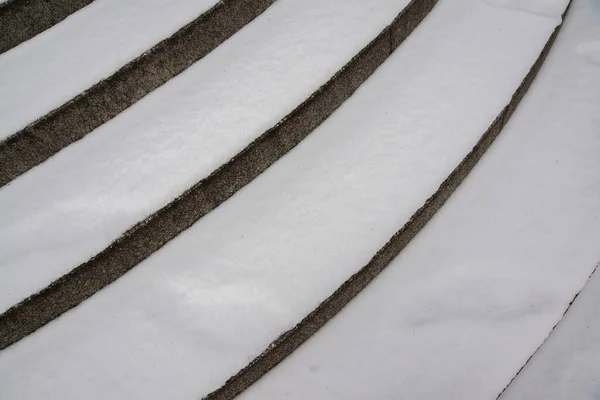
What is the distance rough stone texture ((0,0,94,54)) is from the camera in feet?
8.68

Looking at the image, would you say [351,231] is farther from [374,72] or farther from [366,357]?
[374,72]

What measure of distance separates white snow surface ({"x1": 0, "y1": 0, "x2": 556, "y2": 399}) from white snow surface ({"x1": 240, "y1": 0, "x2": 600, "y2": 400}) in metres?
0.29

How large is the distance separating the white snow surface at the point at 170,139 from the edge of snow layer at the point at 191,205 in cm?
4

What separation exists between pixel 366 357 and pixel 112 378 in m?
1.24

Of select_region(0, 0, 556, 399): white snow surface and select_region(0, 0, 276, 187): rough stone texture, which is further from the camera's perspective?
select_region(0, 0, 276, 187): rough stone texture

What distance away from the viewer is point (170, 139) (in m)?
2.66

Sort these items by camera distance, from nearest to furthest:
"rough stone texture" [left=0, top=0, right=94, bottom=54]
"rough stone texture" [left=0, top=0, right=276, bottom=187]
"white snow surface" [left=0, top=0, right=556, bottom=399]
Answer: "white snow surface" [left=0, top=0, right=556, bottom=399], "rough stone texture" [left=0, top=0, right=276, bottom=187], "rough stone texture" [left=0, top=0, right=94, bottom=54]

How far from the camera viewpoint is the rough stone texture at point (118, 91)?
248 cm

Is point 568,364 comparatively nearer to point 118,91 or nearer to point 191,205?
point 191,205

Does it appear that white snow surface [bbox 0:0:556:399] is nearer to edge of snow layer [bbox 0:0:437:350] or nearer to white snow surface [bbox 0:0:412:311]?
edge of snow layer [bbox 0:0:437:350]

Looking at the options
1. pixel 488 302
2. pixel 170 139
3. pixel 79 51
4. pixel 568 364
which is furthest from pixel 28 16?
pixel 568 364

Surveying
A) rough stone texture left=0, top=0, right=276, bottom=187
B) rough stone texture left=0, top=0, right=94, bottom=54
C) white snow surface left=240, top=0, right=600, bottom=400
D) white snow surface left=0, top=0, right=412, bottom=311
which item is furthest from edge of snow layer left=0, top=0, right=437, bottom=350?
rough stone texture left=0, top=0, right=94, bottom=54

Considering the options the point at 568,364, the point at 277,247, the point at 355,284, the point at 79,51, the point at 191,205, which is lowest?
the point at 568,364

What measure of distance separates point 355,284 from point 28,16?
238cm
